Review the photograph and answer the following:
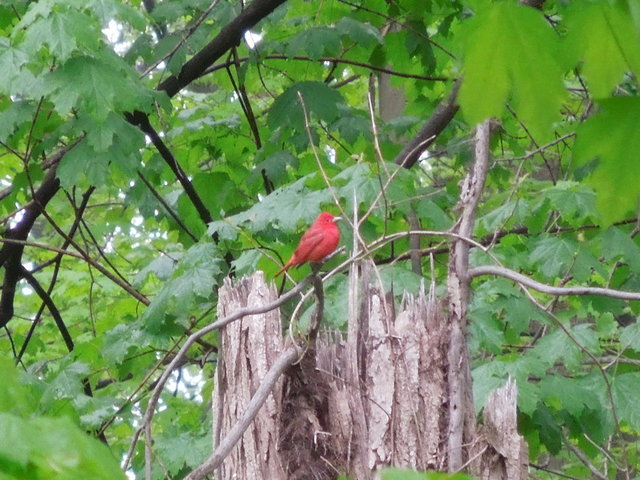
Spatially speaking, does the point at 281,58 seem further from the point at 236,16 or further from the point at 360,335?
the point at 360,335

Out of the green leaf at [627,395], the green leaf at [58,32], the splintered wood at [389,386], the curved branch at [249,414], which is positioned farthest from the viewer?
the green leaf at [627,395]

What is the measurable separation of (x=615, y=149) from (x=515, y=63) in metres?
0.13

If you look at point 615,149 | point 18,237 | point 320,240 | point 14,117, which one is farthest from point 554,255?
point 615,149

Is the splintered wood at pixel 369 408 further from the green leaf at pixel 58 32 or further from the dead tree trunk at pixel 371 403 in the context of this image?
the green leaf at pixel 58 32

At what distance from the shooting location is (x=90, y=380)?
14.0 feet

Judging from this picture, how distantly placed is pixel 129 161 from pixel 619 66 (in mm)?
2731

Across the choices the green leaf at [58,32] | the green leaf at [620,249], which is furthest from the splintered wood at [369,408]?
the green leaf at [620,249]

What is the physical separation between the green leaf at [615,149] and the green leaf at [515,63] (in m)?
0.04

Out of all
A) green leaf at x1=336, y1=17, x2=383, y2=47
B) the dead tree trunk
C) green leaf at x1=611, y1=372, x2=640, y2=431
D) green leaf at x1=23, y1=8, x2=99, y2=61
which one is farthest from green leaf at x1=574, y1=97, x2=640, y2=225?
green leaf at x1=336, y1=17, x2=383, y2=47

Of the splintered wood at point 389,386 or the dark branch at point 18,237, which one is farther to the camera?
the dark branch at point 18,237

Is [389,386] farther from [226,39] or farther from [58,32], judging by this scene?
[226,39]

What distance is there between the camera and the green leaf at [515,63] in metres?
0.94

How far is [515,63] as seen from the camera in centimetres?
95

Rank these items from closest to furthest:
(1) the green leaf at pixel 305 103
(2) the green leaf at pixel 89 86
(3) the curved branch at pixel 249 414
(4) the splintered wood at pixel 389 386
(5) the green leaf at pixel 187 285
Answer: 1. (3) the curved branch at pixel 249 414
2. (4) the splintered wood at pixel 389 386
3. (2) the green leaf at pixel 89 86
4. (5) the green leaf at pixel 187 285
5. (1) the green leaf at pixel 305 103
